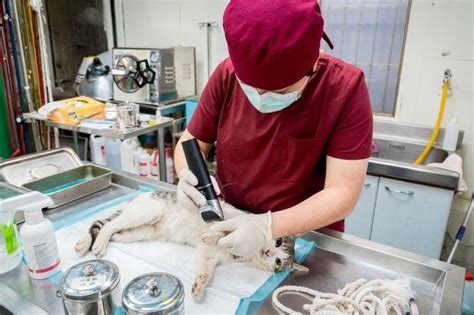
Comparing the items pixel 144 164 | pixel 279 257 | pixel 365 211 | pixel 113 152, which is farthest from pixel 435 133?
pixel 113 152

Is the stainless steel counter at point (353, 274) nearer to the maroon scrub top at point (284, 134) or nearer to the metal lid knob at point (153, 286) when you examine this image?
the maroon scrub top at point (284, 134)

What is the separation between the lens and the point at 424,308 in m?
0.85

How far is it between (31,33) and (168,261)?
104 inches

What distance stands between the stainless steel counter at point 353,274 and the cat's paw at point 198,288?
161 mm

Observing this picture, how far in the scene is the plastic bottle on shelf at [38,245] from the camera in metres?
0.89

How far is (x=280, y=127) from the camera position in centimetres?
107

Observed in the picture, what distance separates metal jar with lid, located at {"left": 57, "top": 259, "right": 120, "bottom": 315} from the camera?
687 mm

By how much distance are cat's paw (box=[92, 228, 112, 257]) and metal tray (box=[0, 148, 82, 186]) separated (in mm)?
507

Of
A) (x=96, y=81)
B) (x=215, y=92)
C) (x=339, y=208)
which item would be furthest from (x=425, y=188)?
(x=96, y=81)

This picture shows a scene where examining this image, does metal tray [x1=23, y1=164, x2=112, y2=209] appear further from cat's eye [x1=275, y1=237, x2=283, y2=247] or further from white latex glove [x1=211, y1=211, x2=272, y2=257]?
cat's eye [x1=275, y1=237, x2=283, y2=247]

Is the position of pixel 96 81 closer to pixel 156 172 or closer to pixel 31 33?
pixel 31 33

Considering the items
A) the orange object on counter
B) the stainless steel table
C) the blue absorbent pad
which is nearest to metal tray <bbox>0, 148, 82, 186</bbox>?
the stainless steel table

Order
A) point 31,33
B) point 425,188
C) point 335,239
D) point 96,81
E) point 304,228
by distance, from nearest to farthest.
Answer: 1. point 304,228
2. point 335,239
3. point 425,188
4. point 31,33
5. point 96,81

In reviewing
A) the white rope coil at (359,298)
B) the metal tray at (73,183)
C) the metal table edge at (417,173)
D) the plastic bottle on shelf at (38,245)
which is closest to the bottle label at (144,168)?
the metal tray at (73,183)
